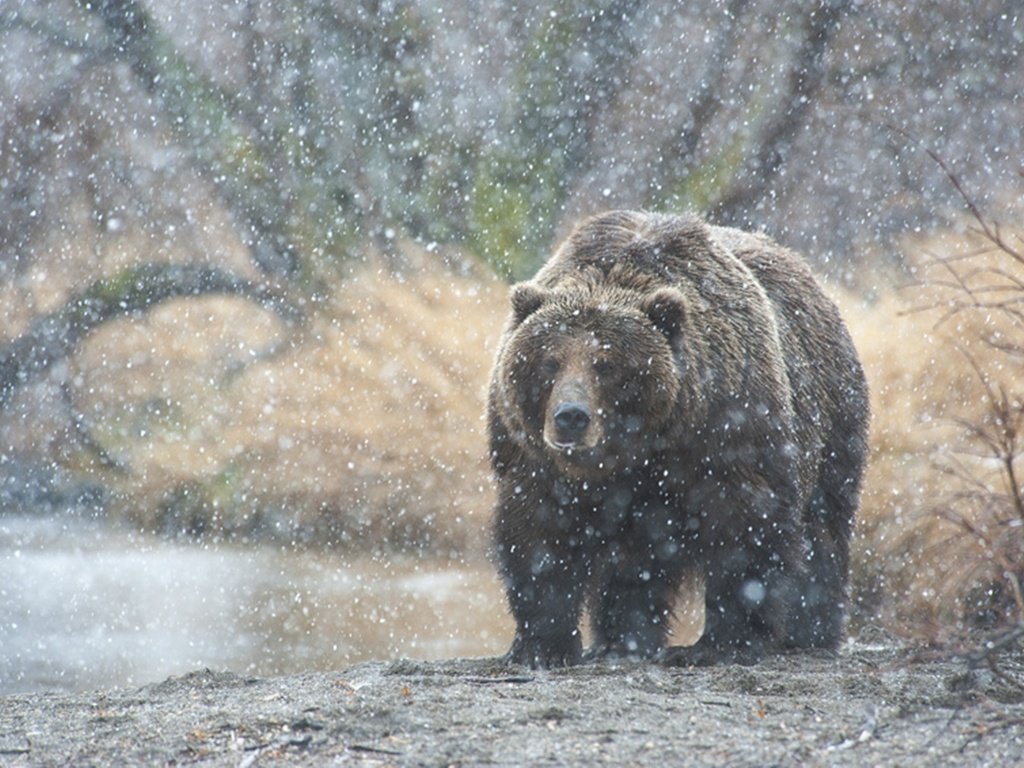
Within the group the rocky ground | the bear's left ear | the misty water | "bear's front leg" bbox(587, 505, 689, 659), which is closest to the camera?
the rocky ground

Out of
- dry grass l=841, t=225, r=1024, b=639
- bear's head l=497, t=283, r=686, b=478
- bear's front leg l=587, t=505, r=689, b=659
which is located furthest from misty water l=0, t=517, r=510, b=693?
bear's head l=497, t=283, r=686, b=478

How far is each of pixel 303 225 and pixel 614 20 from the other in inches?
177

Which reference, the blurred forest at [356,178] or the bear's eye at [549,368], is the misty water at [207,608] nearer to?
the blurred forest at [356,178]

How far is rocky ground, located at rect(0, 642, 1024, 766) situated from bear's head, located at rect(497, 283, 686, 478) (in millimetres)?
948

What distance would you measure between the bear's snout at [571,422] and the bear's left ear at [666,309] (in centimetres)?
62

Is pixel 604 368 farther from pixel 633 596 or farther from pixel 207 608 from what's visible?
pixel 207 608

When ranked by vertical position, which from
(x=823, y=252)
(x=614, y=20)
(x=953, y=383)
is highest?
(x=614, y=20)

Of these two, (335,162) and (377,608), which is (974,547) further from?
(335,162)

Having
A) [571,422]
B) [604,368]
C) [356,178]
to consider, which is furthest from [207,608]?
[571,422]

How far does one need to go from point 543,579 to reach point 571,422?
1047mm

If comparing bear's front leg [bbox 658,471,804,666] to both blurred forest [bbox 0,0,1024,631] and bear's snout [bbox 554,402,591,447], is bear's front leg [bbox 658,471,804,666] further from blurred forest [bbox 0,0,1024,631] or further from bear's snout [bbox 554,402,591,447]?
blurred forest [bbox 0,0,1024,631]

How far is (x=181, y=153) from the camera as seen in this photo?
579 inches

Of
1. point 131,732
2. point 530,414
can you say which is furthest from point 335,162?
point 131,732

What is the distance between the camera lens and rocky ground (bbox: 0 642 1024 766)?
3.57 m
